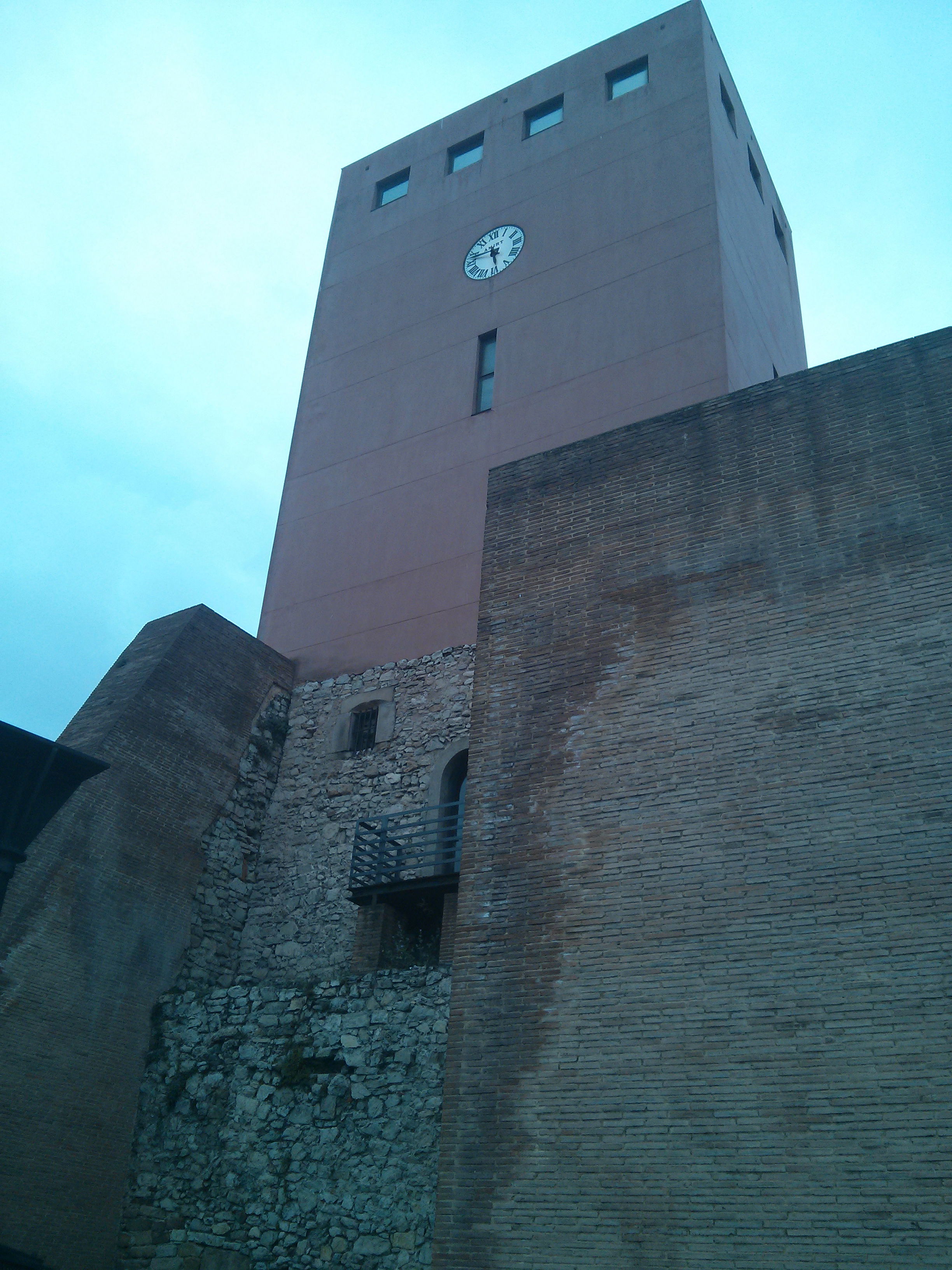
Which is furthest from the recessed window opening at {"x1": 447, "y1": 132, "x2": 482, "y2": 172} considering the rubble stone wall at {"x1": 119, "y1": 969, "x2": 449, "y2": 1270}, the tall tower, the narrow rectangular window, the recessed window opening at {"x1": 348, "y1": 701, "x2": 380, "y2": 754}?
the rubble stone wall at {"x1": 119, "y1": 969, "x2": 449, "y2": 1270}

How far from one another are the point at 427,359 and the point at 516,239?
2.47m

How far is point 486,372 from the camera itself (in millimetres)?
17047

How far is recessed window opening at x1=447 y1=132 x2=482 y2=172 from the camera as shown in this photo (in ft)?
64.4

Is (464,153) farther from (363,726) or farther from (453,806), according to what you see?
(453,806)

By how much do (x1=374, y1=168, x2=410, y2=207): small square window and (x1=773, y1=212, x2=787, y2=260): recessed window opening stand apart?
6.88 metres

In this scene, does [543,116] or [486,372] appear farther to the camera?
[543,116]

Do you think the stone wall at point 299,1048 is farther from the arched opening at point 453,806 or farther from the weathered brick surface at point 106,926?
the weathered brick surface at point 106,926

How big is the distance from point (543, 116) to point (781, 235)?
17.7ft

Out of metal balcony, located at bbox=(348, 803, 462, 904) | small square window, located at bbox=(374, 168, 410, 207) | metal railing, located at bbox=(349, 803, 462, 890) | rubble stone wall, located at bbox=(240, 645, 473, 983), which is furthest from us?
small square window, located at bbox=(374, 168, 410, 207)

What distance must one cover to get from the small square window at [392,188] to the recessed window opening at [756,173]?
20.2 ft

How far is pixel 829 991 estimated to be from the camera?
7270 millimetres

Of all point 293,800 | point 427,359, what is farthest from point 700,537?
point 427,359

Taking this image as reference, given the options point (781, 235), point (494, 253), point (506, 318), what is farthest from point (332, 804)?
point (781, 235)

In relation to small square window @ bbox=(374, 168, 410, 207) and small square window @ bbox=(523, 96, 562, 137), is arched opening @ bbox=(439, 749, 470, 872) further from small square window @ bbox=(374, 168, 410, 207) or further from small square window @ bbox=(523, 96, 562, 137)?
small square window @ bbox=(374, 168, 410, 207)
